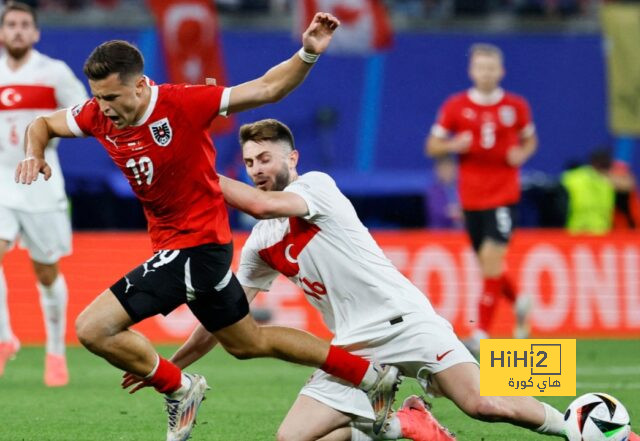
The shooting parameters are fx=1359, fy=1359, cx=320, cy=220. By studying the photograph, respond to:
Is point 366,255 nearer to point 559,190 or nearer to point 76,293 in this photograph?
point 76,293

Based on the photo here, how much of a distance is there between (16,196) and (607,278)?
6302 mm

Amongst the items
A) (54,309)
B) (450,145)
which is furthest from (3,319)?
(450,145)

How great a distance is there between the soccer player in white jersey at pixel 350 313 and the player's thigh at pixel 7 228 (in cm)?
320

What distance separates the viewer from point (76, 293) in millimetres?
12805

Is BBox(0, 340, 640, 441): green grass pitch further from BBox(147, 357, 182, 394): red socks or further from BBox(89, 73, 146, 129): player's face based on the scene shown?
BBox(89, 73, 146, 129): player's face

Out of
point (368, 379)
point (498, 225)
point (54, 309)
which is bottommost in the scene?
Answer: point (54, 309)

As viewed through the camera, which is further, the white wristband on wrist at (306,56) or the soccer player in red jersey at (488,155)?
the soccer player in red jersey at (488,155)

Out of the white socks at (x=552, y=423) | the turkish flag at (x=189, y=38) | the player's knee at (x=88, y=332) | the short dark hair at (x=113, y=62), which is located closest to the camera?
the short dark hair at (x=113, y=62)

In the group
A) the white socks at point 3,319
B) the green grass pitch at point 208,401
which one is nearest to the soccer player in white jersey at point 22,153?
the white socks at point 3,319

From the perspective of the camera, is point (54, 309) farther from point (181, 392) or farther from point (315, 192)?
point (315, 192)

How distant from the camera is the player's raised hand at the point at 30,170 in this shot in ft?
20.3

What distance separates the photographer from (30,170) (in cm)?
620

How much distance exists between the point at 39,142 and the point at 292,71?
1305 mm

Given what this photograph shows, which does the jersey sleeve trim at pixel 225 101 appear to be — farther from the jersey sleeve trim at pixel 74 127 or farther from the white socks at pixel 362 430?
the white socks at pixel 362 430
